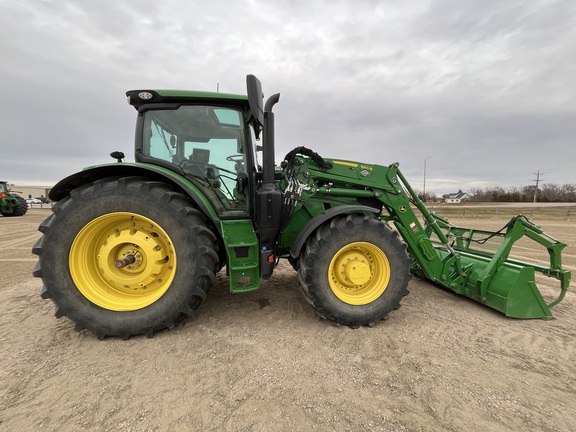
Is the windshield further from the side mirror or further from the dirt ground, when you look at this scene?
the dirt ground

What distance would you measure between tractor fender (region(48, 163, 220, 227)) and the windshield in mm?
175

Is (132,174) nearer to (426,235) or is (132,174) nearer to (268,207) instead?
(268,207)

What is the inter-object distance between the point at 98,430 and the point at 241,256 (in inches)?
61.0

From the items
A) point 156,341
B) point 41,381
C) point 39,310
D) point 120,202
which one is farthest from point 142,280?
point 39,310

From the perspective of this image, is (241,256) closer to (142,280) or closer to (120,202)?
(142,280)

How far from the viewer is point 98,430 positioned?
61.8 inches

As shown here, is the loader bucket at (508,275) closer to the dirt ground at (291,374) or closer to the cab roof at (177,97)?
the dirt ground at (291,374)

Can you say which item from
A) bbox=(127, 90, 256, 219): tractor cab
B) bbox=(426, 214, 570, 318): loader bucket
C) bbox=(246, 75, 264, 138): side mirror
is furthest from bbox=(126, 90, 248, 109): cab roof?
bbox=(426, 214, 570, 318): loader bucket

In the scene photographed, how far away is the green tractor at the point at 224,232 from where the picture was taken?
8.05ft

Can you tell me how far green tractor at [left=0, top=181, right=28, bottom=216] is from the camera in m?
15.8

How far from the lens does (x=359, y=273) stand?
9.45ft

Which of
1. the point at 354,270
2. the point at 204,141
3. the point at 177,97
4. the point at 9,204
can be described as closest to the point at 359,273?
the point at 354,270

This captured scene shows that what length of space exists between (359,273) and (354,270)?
65 millimetres

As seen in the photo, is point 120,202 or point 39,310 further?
point 39,310
